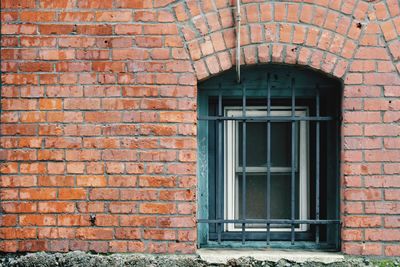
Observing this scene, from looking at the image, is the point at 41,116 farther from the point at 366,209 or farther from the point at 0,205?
the point at 366,209

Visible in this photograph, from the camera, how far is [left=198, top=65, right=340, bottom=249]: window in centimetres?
350

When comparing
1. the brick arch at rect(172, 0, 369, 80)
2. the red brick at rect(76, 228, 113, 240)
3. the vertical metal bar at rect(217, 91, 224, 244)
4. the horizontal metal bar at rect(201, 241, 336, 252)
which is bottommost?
the horizontal metal bar at rect(201, 241, 336, 252)

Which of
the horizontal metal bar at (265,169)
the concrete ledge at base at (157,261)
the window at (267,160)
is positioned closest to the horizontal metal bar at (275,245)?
the window at (267,160)

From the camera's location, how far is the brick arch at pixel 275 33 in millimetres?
3279

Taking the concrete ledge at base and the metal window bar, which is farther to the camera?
the metal window bar

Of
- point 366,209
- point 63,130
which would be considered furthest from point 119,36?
point 366,209

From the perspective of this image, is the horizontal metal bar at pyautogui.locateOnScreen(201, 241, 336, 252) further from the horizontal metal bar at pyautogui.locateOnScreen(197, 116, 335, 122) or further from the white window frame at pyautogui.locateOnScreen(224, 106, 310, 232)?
the horizontal metal bar at pyautogui.locateOnScreen(197, 116, 335, 122)

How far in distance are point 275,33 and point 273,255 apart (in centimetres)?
149

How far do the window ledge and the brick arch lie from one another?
1.22m

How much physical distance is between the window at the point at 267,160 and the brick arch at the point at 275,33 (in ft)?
0.69

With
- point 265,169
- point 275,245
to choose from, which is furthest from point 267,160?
point 275,245

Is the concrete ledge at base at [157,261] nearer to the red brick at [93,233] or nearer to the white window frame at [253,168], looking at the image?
the red brick at [93,233]

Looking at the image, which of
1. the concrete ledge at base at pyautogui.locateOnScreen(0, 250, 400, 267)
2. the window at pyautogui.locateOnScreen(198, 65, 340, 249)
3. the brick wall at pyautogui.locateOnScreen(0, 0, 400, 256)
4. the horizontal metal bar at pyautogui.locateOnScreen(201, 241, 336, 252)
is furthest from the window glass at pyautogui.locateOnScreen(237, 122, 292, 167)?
the concrete ledge at base at pyautogui.locateOnScreen(0, 250, 400, 267)

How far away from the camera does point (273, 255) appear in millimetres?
3318
